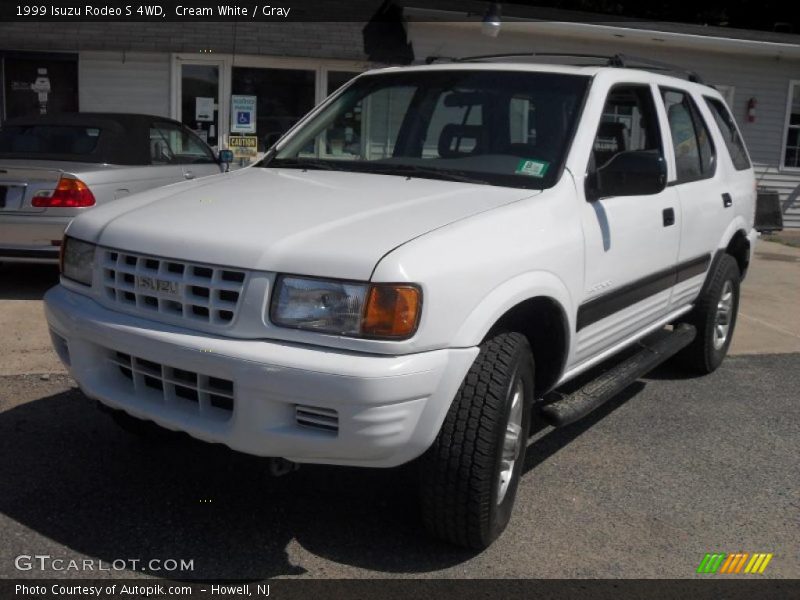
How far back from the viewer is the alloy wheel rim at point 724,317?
19.4 ft

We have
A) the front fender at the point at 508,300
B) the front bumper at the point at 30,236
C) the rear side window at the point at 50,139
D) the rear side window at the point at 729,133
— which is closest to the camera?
the front fender at the point at 508,300

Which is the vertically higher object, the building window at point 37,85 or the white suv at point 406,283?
the building window at point 37,85

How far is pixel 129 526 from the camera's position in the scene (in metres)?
3.47

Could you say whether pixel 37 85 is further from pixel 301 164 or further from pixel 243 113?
pixel 301 164

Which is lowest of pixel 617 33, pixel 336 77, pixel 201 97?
pixel 201 97

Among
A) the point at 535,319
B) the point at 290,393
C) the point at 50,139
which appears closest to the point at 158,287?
the point at 290,393

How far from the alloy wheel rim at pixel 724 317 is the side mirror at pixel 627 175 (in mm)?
2203

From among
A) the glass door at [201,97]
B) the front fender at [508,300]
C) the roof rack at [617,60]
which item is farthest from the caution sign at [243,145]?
the front fender at [508,300]

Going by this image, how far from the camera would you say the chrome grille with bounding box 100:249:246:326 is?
3.01m

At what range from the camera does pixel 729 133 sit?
240 inches

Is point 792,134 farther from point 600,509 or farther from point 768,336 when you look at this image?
point 600,509

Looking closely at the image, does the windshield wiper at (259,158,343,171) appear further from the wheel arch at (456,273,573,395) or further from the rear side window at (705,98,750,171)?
the rear side window at (705,98,750,171)

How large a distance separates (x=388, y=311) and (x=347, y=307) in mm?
137

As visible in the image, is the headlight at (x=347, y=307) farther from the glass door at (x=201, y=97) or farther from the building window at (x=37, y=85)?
the building window at (x=37, y=85)
